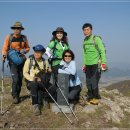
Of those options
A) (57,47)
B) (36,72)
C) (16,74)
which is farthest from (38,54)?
(16,74)

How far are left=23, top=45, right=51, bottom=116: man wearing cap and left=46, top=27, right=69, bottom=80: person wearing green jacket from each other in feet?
1.65

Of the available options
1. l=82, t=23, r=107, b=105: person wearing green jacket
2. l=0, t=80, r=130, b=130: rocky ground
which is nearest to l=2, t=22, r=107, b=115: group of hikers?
l=82, t=23, r=107, b=105: person wearing green jacket

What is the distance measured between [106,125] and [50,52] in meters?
3.98

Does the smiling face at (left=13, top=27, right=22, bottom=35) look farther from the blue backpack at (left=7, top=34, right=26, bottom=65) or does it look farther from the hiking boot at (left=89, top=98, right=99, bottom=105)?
the hiking boot at (left=89, top=98, right=99, bottom=105)

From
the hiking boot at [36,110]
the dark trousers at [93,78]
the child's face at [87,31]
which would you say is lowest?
the hiking boot at [36,110]

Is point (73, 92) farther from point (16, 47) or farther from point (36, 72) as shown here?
point (16, 47)

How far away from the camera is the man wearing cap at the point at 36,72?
12.1 meters

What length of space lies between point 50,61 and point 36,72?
95cm

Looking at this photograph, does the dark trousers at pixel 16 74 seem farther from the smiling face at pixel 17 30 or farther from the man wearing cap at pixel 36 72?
the smiling face at pixel 17 30

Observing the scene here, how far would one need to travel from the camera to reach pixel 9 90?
16.6 meters

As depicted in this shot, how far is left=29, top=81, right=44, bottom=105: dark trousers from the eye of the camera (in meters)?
12.1

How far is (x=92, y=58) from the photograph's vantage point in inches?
512

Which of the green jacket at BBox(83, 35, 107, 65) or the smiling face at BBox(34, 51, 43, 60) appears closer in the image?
the smiling face at BBox(34, 51, 43, 60)

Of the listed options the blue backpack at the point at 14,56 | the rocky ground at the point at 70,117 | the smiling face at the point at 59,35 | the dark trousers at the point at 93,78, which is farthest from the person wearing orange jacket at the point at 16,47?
the dark trousers at the point at 93,78
